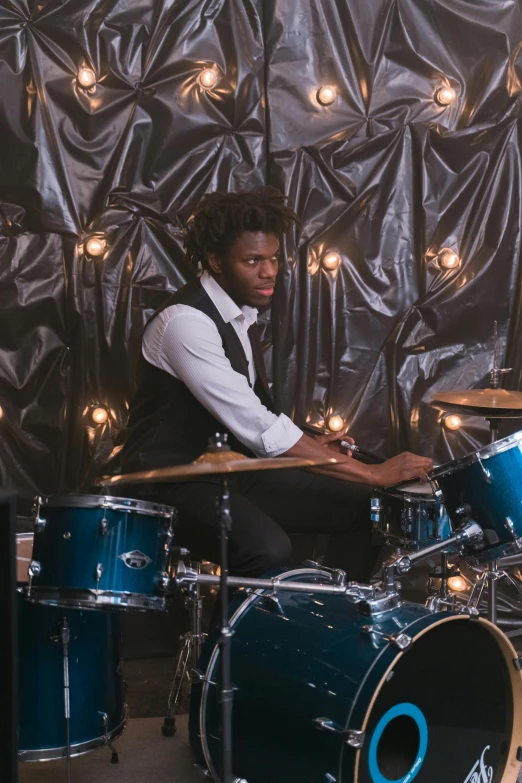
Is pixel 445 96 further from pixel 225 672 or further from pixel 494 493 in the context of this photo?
pixel 225 672

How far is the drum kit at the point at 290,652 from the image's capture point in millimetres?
2070

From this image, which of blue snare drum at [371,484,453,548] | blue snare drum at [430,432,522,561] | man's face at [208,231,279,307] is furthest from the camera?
man's face at [208,231,279,307]

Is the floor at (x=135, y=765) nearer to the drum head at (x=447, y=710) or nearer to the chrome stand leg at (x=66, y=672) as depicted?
the chrome stand leg at (x=66, y=672)

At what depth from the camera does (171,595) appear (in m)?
2.51

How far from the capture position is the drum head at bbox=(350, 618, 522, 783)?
2182 millimetres

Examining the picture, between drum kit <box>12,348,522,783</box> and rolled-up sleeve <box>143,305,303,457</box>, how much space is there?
0.44 metres

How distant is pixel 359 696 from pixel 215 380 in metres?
1.19

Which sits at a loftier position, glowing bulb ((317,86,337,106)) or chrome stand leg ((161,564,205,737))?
glowing bulb ((317,86,337,106))

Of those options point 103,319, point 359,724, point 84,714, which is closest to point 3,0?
point 103,319

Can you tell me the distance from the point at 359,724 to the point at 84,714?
969mm

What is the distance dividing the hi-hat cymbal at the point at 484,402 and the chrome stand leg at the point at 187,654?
3.52ft

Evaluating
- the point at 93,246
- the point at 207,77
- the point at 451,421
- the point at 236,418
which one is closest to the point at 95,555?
the point at 236,418

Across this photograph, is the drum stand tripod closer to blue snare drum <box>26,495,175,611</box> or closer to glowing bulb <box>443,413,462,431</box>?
blue snare drum <box>26,495,175,611</box>

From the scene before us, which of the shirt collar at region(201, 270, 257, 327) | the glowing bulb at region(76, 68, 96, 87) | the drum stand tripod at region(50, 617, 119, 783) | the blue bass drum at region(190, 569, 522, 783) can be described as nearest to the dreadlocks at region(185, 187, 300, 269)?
the shirt collar at region(201, 270, 257, 327)
